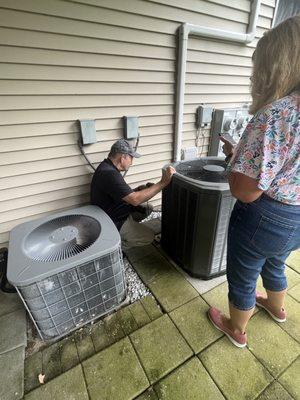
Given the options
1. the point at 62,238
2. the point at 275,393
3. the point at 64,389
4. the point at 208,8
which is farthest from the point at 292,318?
the point at 208,8

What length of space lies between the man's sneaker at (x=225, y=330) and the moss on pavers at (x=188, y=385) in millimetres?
254

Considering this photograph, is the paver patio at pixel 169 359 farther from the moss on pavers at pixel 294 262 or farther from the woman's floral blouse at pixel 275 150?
the woman's floral blouse at pixel 275 150

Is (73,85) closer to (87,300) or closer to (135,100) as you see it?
(135,100)

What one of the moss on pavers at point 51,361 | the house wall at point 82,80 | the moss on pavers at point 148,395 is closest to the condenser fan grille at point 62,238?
the house wall at point 82,80

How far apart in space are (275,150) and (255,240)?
41 cm

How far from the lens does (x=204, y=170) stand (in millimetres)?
1717

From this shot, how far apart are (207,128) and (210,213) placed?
150cm

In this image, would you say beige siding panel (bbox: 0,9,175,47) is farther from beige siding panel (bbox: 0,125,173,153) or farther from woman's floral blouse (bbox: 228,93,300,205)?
woman's floral blouse (bbox: 228,93,300,205)

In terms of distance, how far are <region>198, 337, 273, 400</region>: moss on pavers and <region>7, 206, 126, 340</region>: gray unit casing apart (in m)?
0.71

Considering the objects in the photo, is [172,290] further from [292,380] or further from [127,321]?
[292,380]

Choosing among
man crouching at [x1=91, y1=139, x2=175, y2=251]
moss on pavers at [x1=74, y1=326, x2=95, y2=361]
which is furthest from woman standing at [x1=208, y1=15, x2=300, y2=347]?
moss on pavers at [x1=74, y1=326, x2=95, y2=361]

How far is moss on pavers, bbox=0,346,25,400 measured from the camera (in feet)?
3.90

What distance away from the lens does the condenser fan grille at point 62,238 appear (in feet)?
4.44

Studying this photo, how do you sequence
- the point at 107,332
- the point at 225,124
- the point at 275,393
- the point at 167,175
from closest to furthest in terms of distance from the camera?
the point at 275,393 < the point at 107,332 < the point at 167,175 < the point at 225,124
